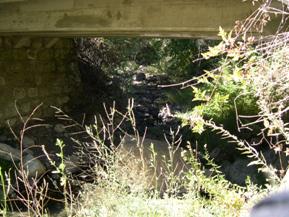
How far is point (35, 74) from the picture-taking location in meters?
7.59

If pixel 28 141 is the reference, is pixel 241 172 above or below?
above

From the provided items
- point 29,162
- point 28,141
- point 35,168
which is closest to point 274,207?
point 29,162

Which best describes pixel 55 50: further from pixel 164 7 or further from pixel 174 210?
pixel 174 210

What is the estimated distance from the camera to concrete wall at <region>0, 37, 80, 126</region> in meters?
7.13

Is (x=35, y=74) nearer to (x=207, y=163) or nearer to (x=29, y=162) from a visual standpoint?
(x=29, y=162)

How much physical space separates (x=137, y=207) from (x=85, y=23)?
9.76 feet

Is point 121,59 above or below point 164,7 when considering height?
below

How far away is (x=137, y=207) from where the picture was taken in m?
2.42

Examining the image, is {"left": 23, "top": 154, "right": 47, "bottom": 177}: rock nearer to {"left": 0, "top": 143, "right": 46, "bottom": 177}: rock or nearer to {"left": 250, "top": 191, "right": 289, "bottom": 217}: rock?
{"left": 0, "top": 143, "right": 46, "bottom": 177}: rock

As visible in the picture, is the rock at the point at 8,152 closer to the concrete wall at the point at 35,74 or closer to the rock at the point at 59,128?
the concrete wall at the point at 35,74

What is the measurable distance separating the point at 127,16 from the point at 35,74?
11.3 ft

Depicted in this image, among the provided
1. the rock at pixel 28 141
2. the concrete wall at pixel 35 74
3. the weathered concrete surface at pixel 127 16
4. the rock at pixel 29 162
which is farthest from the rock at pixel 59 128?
the weathered concrete surface at pixel 127 16

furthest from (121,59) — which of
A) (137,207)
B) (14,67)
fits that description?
(137,207)

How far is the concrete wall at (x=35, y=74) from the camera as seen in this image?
713 cm
